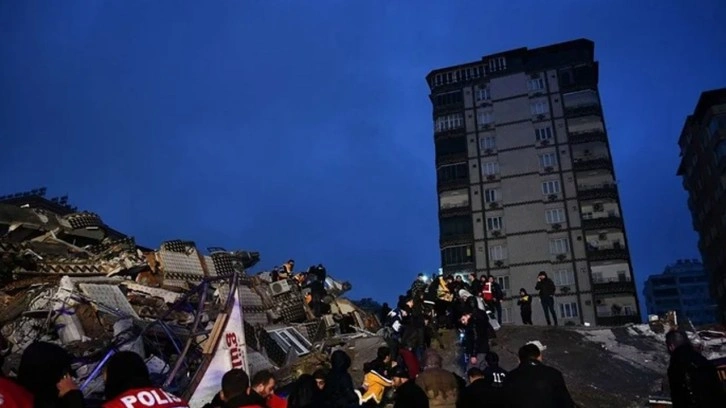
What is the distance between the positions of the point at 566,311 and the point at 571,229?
23.9 ft

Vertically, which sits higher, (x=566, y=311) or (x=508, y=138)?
(x=508, y=138)

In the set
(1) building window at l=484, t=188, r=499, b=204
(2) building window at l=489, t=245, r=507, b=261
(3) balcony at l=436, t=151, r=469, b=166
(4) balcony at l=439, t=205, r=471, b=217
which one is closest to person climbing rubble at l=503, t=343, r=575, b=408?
(2) building window at l=489, t=245, r=507, b=261

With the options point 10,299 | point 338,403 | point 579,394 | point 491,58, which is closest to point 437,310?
point 579,394

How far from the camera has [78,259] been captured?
14812mm

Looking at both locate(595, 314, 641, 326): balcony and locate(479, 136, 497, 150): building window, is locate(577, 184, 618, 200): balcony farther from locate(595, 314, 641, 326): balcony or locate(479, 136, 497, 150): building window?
locate(595, 314, 641, 326): balcony

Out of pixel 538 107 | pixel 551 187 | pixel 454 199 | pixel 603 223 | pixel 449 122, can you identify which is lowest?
pixel 603 223

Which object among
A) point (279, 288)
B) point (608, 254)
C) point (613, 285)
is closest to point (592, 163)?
point (608, 254)

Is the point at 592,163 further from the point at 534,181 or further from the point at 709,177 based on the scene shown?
the point at 709,177

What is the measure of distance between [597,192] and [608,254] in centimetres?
568

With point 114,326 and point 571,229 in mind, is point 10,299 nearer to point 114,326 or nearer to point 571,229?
point 114,326

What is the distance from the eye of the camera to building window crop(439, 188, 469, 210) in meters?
52.8

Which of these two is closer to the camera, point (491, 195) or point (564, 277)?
point (564, 277)

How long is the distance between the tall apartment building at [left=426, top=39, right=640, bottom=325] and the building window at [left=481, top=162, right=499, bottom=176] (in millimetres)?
95

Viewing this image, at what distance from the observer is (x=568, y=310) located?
47344mm
